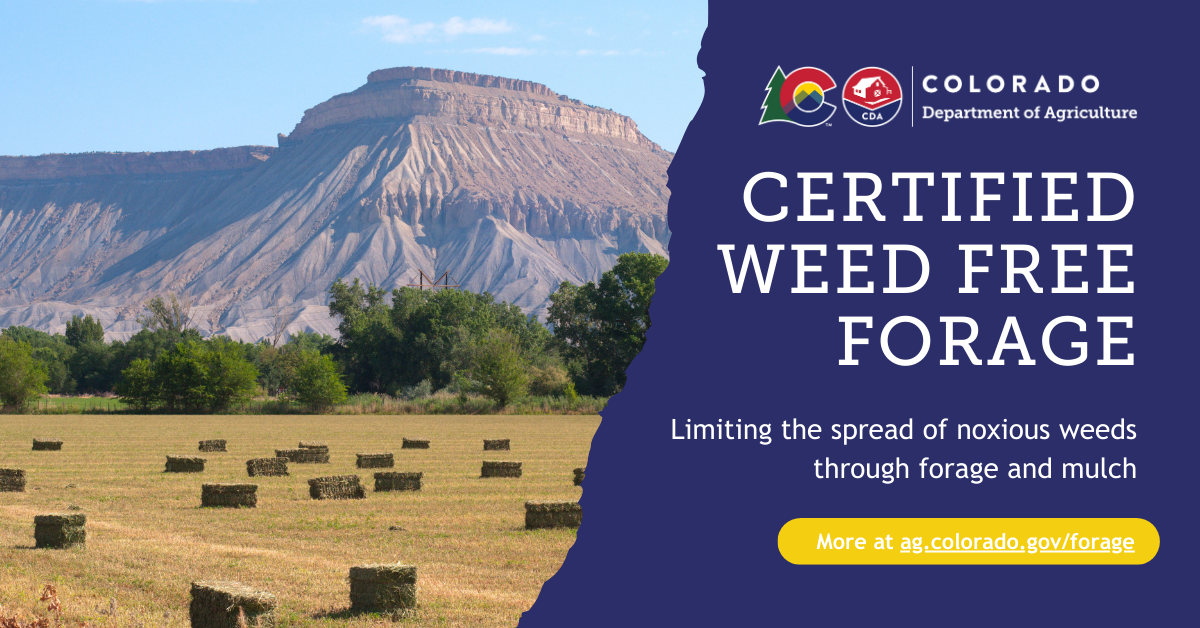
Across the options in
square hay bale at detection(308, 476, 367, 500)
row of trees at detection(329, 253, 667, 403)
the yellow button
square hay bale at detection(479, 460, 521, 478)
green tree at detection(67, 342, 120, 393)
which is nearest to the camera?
the yellow button

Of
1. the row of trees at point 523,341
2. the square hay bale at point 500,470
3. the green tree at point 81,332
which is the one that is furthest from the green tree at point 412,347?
the square hay bale at point 500,470

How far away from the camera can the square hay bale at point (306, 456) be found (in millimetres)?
32375

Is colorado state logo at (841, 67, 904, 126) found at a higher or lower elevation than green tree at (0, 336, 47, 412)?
higher

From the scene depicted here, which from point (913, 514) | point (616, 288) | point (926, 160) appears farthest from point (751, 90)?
point (616, 288)

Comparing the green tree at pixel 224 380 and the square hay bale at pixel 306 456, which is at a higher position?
the green tree at pixel 224 380

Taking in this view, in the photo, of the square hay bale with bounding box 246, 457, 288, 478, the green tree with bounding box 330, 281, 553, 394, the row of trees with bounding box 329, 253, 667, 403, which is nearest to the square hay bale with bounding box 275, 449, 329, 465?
the square hay bale with bounding box 246, 457, 288, 478

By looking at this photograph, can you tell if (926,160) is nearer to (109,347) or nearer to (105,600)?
(105,600)

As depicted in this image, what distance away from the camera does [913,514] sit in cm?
701

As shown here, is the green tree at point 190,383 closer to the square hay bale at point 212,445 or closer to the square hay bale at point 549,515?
the square hay bale at point 212,445

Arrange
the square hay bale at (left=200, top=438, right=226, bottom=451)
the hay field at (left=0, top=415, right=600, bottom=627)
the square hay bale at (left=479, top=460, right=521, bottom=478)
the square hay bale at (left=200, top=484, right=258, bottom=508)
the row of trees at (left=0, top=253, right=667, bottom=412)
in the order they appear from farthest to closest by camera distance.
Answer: the row of trees at (left=0, top=253, right=667, bottom=412) → the square hay bale at (left=200, top=438, right=226, bottom=451) → the square hay bale at (left=479, top=460, right=521, bottom=478) → the square hay bale at (left=200, top=484, right=258, bottom=508) → the hay field at (left=0, top=415, right=600, bottom=627)

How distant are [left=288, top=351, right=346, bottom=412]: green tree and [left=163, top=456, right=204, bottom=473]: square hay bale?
4865 cm

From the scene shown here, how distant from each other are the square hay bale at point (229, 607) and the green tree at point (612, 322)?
241 ft

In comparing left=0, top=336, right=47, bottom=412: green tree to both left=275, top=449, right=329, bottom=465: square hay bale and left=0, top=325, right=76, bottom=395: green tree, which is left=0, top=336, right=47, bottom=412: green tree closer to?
left=0, top=325, right=76, bottom=395: green tree

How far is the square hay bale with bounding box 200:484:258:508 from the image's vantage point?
2148 centimetres
